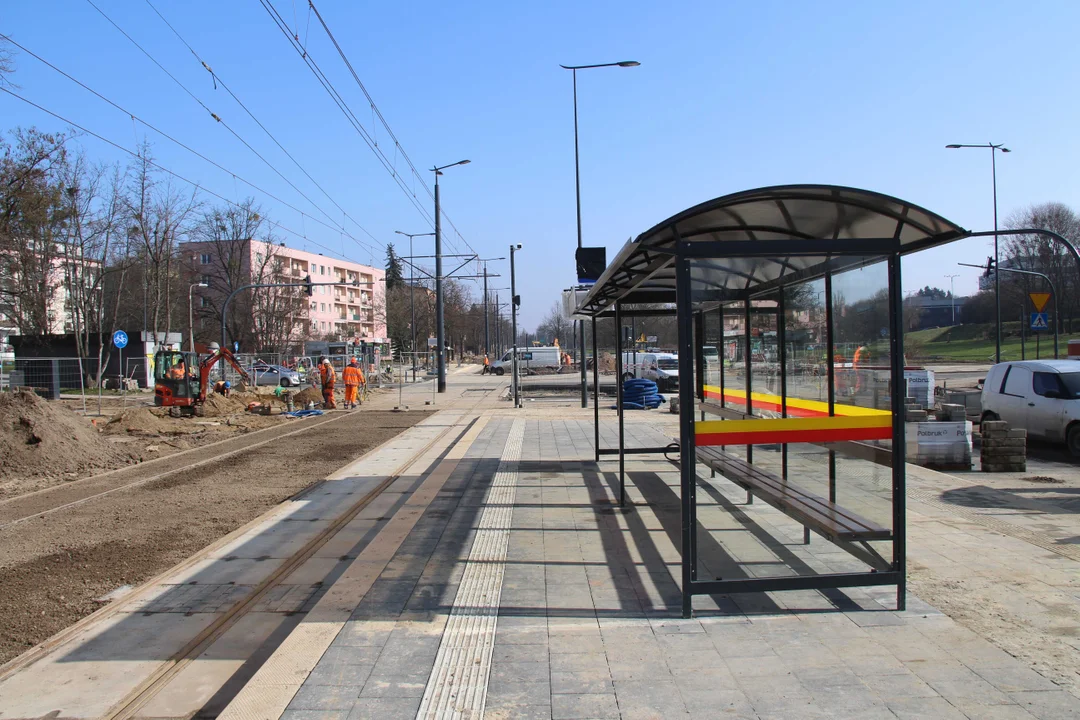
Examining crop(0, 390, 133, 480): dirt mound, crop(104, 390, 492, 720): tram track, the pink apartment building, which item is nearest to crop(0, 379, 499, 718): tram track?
crop(104, 390, 492, 720): tram track

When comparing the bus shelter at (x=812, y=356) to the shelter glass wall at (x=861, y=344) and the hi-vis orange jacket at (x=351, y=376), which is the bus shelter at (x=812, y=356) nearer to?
the shelter glass wall at (x=861, y=344)

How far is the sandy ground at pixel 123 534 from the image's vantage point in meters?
5.64

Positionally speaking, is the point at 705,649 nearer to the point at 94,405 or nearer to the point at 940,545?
the point at 940,545

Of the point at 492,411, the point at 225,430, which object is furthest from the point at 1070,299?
the point at 225,430

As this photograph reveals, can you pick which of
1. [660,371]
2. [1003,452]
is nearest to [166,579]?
[1003,452]

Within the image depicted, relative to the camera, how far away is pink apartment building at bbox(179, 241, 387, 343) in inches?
2484

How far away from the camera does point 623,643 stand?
4301 mm

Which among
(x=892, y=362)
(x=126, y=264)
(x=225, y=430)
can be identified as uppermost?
(x=126, y=264)

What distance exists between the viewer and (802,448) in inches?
271

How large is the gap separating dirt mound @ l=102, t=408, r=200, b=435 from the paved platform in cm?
1498

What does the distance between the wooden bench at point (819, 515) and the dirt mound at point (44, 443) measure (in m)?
11.0

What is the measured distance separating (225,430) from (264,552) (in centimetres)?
1425

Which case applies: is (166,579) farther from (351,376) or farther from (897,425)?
(351,376)

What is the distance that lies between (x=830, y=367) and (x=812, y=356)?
0.41 metres
